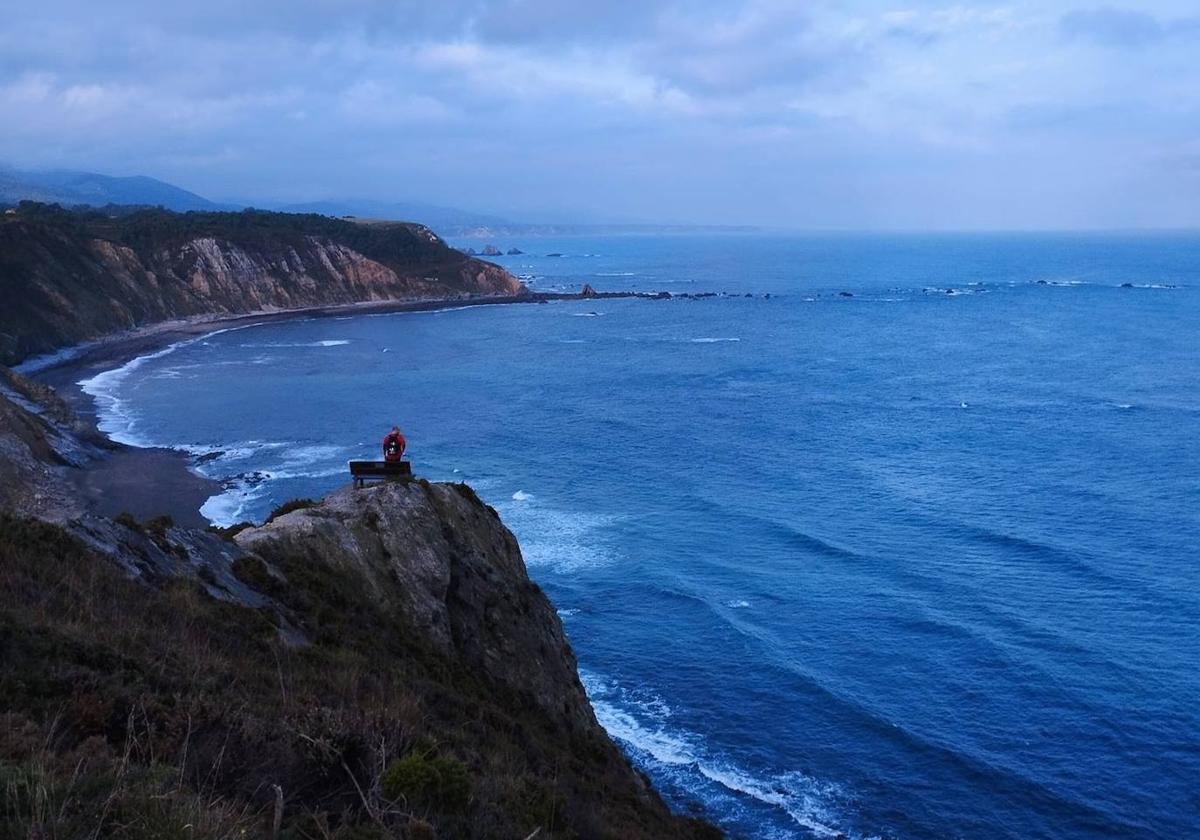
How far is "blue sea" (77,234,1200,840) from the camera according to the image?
22.3 meters

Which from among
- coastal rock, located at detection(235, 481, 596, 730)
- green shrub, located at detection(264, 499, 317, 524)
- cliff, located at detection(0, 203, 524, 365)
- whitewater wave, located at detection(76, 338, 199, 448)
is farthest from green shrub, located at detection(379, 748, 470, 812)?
cliff, located at detection(0, 203, 524, 365)

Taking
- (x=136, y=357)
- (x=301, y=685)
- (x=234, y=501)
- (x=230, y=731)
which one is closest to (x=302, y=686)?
(x=301, y=685)

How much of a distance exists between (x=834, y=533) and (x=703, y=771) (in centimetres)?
1631

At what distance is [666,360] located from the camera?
266 feet

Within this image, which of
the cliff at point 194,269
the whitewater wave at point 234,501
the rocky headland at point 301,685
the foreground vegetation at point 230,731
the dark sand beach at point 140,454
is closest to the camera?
the foreground vegetation at point 230,731

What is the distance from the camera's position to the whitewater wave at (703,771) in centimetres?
2086

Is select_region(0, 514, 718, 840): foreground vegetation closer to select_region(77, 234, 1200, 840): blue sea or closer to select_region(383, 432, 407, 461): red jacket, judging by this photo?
select_region(383, 432, 407, 461): red jacket

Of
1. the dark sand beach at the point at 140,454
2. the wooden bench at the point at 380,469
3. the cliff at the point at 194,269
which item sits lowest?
the dark sand beach at the point at 140,454

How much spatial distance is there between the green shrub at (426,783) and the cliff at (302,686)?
0.06ft

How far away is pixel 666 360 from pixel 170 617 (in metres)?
70.6

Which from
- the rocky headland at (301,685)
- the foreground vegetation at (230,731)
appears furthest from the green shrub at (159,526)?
the foreground vegetation at (230,731)

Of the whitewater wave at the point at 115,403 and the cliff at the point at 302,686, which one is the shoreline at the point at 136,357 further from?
the cliff at the point at 302,686

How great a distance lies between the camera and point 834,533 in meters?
36.8

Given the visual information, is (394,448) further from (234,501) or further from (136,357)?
(136,357)
